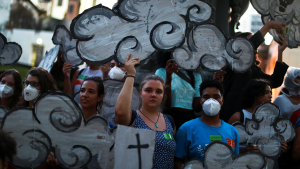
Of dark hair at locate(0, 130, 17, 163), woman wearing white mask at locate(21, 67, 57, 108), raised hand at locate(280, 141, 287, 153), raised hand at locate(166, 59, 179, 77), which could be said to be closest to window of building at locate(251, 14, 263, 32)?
raised hand at locate(166, 59, 179, 77)

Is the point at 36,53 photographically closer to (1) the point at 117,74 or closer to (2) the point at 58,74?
(2) the point at 58,74

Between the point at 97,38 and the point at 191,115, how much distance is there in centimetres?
132

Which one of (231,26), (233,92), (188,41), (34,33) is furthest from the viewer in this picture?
(34,33)

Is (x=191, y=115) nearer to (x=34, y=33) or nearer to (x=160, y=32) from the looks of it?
(x=160, y=32)

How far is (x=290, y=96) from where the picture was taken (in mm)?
3713

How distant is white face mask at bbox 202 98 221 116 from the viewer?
9.16 feet

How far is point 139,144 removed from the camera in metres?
2.43

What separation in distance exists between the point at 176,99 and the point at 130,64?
2.87 feet

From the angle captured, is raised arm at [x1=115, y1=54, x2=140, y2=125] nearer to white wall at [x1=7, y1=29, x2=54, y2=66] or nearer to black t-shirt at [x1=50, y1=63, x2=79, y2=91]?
black t-shirt at [x1=50, y1=63, x2=79, y2=91]

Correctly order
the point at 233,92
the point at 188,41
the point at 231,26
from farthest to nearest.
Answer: the point at 231,26, the point at 233,92, the point at 188,41

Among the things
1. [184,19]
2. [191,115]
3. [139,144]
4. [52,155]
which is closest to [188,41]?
[184,19]

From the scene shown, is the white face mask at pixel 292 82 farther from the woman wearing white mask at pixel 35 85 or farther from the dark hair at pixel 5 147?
the dark hair at pixel 5 147

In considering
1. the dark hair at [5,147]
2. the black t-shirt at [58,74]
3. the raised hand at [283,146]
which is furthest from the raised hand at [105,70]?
the raised hand at [283,146]

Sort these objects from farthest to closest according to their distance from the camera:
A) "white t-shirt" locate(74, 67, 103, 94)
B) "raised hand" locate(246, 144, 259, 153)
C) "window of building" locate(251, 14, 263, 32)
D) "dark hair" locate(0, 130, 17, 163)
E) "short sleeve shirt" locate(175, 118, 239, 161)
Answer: "window of building" locate(251, 14, 263, 32) < "white t-shirt" locate(74, 67, 103, 94) < "raised hand" locate(246, 144, 259, 153) < "short sleeve shirt" locate(175, 118, 239, 161) < "dark hair" locate(0, 130, 17, 163)
